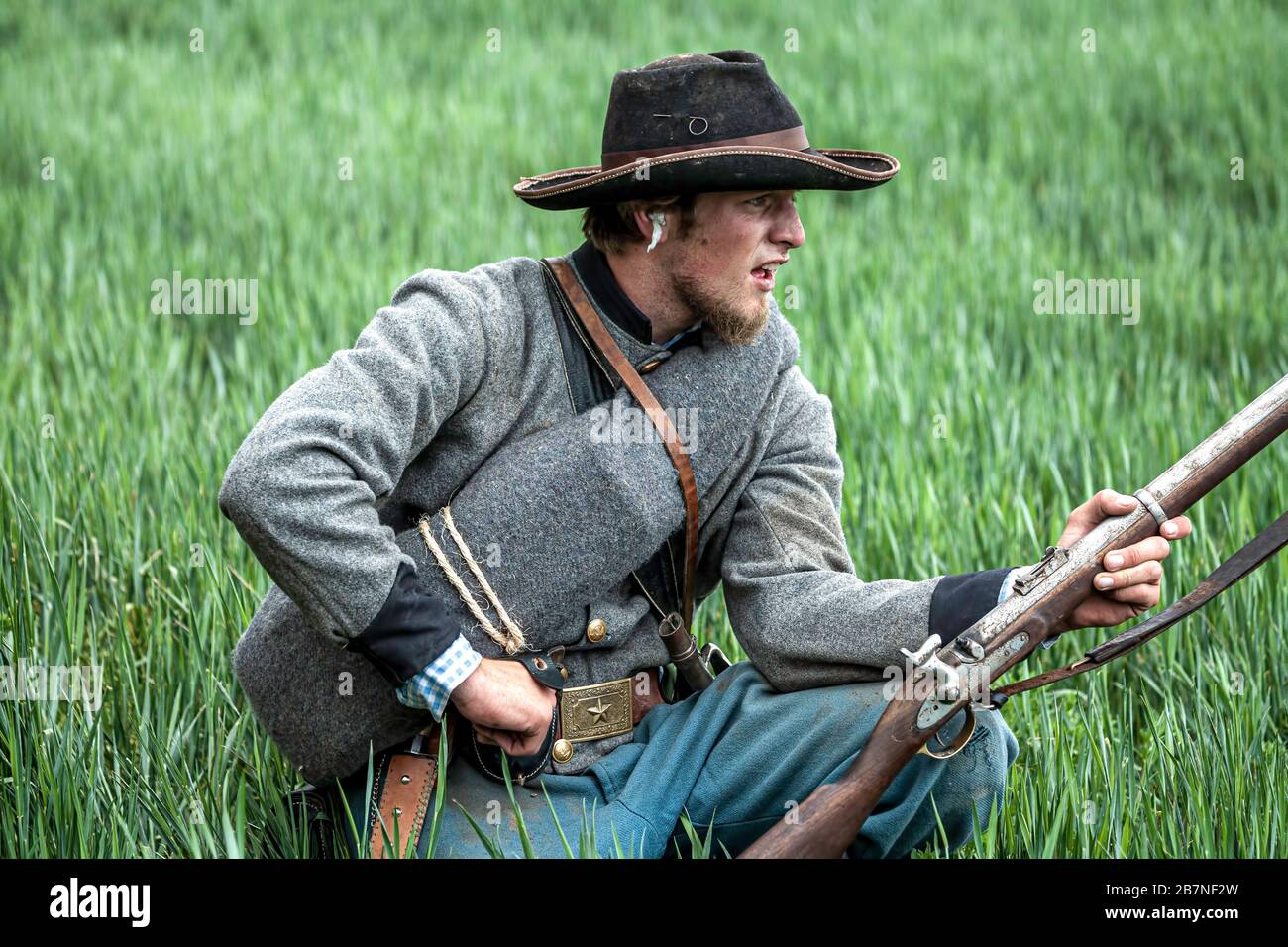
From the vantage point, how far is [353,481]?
6.44 ft

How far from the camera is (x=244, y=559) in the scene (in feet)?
10.5

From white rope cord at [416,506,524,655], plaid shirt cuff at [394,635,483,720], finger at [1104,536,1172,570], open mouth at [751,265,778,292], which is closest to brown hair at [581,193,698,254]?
open mouth at [751,265,778,292]

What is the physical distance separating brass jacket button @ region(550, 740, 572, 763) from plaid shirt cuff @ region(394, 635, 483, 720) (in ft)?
0.82

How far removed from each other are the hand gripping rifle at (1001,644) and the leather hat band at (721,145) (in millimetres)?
738

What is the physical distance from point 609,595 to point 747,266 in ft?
1.81

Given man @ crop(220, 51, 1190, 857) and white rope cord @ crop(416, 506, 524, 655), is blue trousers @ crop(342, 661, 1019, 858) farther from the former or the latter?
white rope cord @ crop(416, 506, 524, 655)

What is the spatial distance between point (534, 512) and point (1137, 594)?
0.85 meters

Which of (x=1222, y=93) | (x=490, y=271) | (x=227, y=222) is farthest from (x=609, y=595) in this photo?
(x=1222, y=93)

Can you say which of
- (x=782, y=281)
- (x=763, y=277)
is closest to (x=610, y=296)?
(x=763, y=277)

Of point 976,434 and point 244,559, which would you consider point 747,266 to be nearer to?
point 244,559

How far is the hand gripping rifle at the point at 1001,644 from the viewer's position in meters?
1.93

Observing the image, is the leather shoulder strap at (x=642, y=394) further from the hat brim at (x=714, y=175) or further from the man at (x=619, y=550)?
the hat brim at (x=714, y=175)

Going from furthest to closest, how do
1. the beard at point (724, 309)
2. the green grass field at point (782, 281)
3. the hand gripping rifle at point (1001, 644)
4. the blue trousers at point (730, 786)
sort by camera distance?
the green grass field at point (782, 281)
the beard at point (724, 309)
the blue trousers at point (730, 786)
the hand gripping rifle at point (1001, 644)

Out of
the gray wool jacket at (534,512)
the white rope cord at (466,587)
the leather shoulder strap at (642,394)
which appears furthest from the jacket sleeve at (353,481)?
the leather shoulder strap at (642,394)
